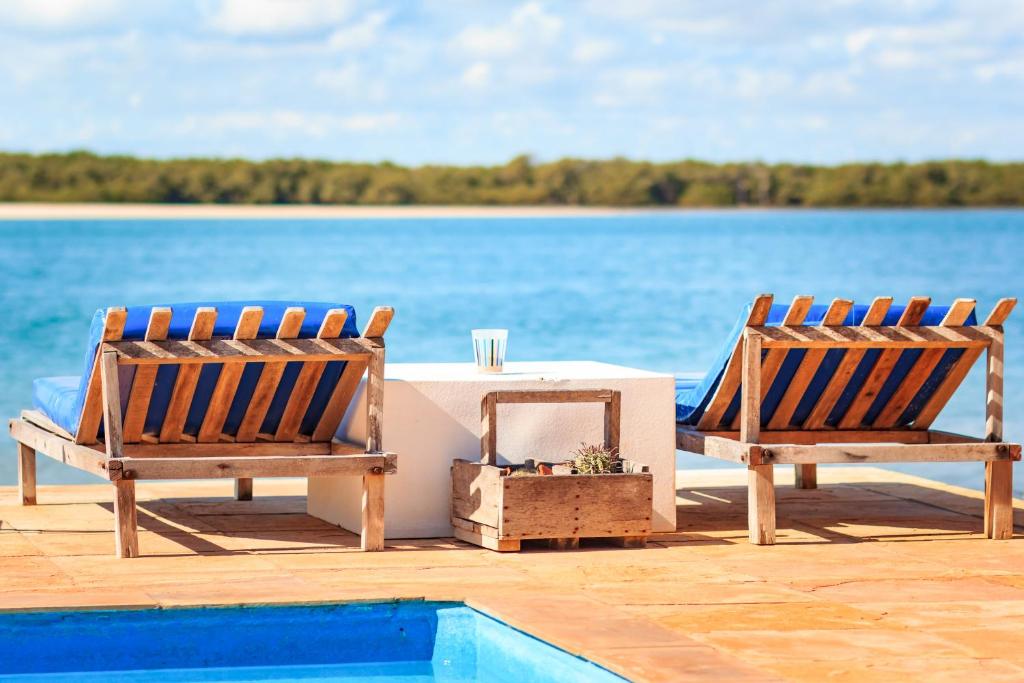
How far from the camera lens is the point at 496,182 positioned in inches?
2405

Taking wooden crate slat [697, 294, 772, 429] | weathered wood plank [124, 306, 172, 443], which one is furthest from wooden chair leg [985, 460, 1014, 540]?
weathered wood plank [124, 306, 172, 443]

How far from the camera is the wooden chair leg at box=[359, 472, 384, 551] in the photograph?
15.0ft

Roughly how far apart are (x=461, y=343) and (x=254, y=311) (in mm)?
15134

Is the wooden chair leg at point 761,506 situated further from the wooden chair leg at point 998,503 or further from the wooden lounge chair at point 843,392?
the wooden chair leg at point 998,503

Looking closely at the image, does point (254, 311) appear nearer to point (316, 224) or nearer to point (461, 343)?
point (461, 343)

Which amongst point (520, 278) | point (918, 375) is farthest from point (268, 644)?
point (520, 278)

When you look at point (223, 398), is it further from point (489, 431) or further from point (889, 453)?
point (889, 453)

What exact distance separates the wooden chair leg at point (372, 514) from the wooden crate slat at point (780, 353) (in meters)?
1.27

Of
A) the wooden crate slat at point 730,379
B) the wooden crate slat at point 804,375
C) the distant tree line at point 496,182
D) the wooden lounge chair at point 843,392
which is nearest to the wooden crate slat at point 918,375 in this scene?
the wooden lounge chair at point 843,392

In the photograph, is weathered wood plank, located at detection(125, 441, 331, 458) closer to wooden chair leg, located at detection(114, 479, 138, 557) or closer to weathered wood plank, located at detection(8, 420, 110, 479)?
weathered wood plank, located at detection(8, 420, 110, 479)

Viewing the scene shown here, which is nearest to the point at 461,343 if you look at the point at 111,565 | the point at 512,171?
the point at 111,565

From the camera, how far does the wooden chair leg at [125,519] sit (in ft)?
14.3

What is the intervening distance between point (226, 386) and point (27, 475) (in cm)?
123

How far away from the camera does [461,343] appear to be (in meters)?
19.5
